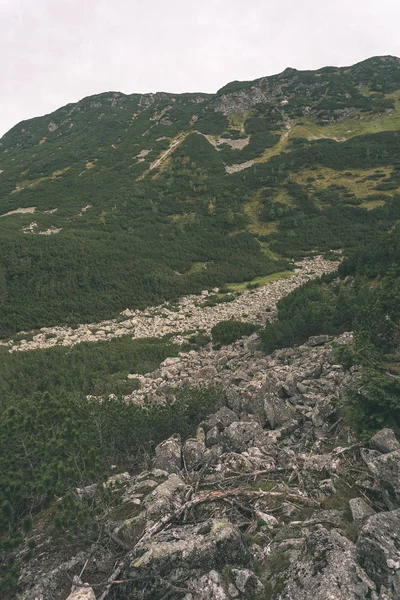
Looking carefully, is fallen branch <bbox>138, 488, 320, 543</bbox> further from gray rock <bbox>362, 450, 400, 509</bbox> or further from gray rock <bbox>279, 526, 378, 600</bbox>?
gray rock <bbox>279, 526, 378, 600</bbox>

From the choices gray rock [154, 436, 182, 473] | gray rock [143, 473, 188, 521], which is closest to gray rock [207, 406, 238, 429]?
gray rock [154, 436, 182, 473]

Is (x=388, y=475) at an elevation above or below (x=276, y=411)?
above

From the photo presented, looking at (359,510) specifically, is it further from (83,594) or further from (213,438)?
(213,438)

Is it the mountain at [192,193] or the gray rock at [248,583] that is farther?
the mountain at [192,193]

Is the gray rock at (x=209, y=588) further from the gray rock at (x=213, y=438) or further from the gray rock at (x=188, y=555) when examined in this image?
the gray rock at (x=213, y=438)

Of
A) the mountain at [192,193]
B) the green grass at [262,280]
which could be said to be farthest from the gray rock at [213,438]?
the green grass at [262,280]

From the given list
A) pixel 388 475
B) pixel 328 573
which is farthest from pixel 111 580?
pixel 388 475
